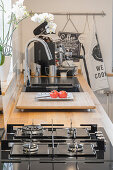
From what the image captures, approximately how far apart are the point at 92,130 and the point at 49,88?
4.86 feet

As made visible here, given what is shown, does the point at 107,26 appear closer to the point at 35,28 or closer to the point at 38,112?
the point at 35,28

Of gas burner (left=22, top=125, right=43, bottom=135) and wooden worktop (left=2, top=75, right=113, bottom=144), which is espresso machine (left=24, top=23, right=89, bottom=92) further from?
gas burner (left=22, top=125, right=43, bottom=135)

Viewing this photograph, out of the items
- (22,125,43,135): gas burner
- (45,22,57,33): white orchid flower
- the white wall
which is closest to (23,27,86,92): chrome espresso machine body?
the white wall

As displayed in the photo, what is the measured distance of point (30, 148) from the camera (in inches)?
56.4

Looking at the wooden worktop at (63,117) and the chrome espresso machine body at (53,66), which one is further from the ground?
the chrome espresso machine body at (53,66)

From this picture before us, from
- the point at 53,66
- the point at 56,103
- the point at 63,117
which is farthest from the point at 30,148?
the point at 53,66

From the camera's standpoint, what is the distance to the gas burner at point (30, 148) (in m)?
1.42

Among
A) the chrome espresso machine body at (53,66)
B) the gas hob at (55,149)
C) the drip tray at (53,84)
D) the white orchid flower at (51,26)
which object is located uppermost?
the white orchid flower at (51,26)

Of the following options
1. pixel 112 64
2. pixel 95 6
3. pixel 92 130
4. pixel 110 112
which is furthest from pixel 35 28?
pixel 92 130

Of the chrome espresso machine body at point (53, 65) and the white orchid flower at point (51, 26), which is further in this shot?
the chrome espresso machine body at point (53, 65)

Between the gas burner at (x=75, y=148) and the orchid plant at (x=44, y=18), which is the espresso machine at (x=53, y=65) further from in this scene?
the gas burner at (x=75, y=148)

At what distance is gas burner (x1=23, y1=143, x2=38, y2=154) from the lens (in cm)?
142

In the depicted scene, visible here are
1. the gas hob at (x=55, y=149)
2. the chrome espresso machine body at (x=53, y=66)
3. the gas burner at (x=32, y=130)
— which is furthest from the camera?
the chrome espresso machine body at (x=53, y=66)

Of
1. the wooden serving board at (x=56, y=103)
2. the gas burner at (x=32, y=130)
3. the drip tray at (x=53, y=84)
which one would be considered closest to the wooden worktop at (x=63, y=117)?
the wooden serving board at (x=56, y=103)
